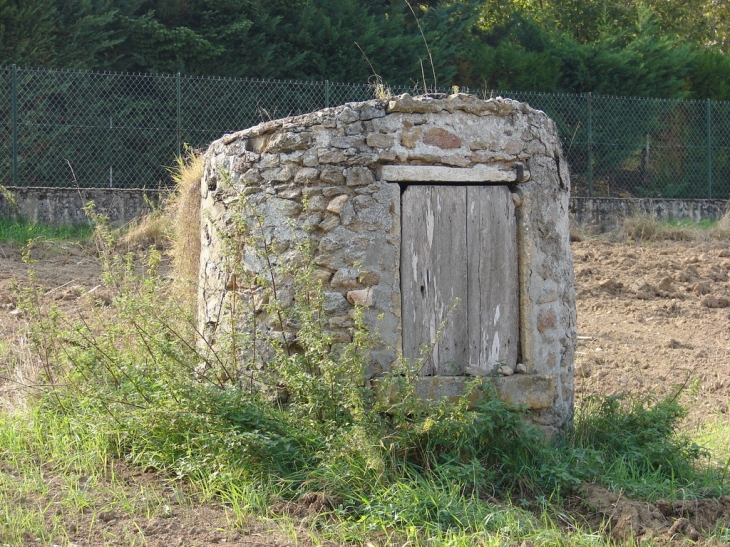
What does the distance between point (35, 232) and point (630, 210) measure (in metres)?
8.19

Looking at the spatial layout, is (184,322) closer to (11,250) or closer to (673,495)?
(673,495)

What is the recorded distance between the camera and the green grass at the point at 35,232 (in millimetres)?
10352

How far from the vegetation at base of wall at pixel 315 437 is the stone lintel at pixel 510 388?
122 mm

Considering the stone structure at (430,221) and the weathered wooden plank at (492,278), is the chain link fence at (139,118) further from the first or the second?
the weathered wooden plank at (492,278)

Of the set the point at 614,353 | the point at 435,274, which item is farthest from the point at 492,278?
the point at 614,353

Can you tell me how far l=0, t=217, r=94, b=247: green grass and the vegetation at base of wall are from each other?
17.4 feet

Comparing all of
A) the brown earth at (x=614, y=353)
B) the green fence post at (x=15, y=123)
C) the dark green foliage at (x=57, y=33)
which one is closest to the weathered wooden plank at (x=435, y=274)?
the brown earth at (x=614, y=353)

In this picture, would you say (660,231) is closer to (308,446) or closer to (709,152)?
(709,152)

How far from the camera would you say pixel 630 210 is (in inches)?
512

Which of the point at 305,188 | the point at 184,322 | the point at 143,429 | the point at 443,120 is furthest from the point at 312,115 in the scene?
the point at 143,429

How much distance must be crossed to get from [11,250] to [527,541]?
7847mm

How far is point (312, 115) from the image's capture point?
201 inches

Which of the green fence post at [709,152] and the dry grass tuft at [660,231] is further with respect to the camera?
the green fence post at [709,152]

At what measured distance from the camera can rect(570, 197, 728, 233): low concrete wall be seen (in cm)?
1270
